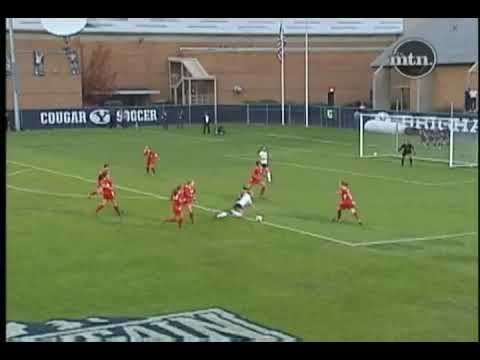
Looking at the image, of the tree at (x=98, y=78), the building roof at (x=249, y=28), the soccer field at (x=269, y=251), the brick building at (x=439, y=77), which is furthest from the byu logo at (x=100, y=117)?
the soccer field at (x=269, y=251)

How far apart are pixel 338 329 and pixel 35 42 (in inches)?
2671

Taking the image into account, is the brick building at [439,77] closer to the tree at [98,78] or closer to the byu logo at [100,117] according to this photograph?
the byu logo at [100,117]

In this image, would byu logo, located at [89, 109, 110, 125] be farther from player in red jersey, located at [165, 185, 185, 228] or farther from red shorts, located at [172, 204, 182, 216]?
red shorts, located at [172, 204, 182, 216]

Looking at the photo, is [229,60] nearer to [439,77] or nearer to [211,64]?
[211,64]

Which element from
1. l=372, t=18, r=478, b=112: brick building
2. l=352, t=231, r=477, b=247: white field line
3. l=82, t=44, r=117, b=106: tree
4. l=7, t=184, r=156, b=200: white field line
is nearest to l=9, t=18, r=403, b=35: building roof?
l=82, t=44, r=117, b=106: tree

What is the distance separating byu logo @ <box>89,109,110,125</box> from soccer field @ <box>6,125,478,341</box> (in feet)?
93.5

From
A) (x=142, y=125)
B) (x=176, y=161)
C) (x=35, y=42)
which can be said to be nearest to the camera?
(x=176, y=161)

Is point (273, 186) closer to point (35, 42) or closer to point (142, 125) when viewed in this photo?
point (142, 125)

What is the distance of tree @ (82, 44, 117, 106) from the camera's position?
8231 centimetres

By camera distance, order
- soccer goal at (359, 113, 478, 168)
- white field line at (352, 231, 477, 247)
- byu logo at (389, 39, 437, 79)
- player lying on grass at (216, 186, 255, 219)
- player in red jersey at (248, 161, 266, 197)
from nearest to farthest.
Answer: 1. white field line at (352, 231, 477, 247)
2. player lying on grass at (216, 186, 255, 219)
3. player in red jersey at (248, 161, 266, 197)
4. soccer goal at (359, 113, 478, 168)
5. byu logo at (389, 39, 437, 79)

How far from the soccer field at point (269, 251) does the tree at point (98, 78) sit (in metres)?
40.1

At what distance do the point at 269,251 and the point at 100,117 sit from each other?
5165cm

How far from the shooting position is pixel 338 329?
1467cm
